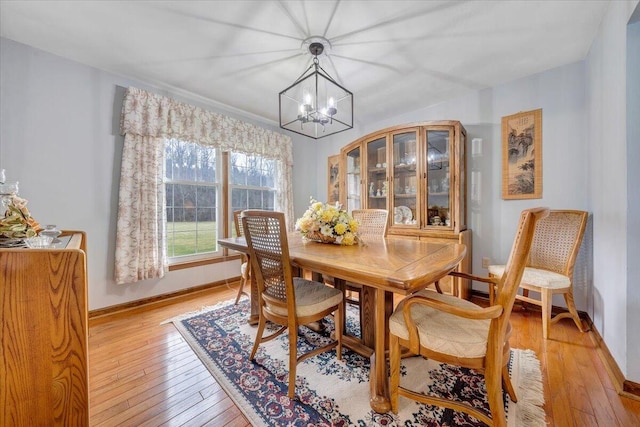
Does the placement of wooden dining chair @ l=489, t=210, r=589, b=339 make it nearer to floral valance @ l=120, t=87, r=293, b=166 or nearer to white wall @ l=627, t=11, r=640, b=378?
white wall @ l=627, t=11, r=640, b=378

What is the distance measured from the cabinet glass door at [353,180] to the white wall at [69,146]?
2.48 m

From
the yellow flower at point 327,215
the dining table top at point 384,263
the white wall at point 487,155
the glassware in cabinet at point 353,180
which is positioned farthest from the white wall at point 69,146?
the glassware in cabinet at point 353,180

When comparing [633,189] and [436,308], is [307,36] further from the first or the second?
[633,189]

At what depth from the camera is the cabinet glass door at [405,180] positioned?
2963mm

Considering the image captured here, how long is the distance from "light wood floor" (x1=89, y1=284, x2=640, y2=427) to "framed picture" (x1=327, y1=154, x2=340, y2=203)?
→ 2.79 metres

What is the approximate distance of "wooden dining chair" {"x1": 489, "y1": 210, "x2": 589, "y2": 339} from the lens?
78.6 inches

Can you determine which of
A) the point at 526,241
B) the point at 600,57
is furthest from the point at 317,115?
the point at 600,57

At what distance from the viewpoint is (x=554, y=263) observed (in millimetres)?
2291

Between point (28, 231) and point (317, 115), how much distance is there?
184 centimetres

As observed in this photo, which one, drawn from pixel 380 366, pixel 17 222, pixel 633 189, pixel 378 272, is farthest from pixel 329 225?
pixel 633 189

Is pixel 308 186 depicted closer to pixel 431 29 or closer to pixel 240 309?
pixel 240 309

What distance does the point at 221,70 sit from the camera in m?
2.42

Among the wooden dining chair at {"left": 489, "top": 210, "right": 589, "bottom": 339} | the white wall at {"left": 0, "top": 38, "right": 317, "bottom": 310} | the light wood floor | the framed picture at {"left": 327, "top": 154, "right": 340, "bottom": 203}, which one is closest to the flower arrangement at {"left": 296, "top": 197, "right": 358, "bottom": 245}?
the light wood floor

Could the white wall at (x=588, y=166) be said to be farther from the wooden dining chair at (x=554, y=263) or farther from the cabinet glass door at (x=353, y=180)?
the cabinet glass door at (x=353, y=180)
